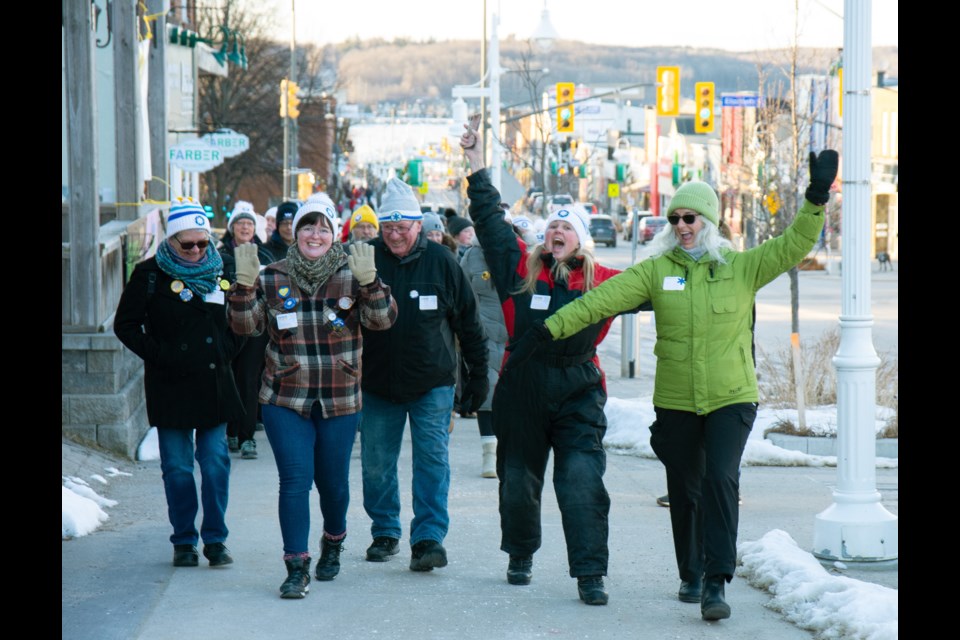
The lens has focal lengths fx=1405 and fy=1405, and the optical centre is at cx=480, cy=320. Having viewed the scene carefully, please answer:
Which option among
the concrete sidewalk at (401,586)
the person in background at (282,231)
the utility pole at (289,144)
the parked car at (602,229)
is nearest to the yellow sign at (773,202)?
the person in background at (282,231)

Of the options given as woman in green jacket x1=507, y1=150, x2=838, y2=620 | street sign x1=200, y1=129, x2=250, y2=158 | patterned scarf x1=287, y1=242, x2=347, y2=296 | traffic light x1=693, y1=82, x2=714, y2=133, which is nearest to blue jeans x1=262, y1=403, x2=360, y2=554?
patterned scarf x1=287, y1=242, x2=347, y2=296

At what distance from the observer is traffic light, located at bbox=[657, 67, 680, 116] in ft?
123

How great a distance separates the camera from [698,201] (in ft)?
20.4

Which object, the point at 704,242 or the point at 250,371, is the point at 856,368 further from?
the point at 250,371

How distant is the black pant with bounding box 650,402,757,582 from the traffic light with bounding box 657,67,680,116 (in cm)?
3159

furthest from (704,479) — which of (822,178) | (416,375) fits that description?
(416,375)

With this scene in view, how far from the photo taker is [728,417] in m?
6.02

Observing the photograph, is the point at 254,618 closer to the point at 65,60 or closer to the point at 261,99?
the point at 65,60

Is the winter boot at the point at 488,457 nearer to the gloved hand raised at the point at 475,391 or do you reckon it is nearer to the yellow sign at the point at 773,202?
the gloved hand raised at the point at 475,391

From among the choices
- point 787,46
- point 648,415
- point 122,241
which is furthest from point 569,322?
point 787,46

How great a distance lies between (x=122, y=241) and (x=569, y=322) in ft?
24.0

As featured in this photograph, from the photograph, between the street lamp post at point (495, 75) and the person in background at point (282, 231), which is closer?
the person in background at point (282, 231)

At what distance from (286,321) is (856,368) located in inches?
119

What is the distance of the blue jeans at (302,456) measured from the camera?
21.1 feet
